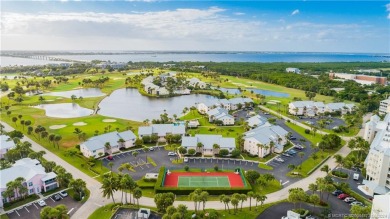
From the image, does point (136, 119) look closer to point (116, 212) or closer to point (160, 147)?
point (160, 147)

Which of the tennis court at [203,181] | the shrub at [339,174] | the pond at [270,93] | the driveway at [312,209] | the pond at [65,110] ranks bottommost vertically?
the driveway at [312,209]

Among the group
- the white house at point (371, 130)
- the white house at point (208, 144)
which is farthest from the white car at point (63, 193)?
the white house at point (371, 130)

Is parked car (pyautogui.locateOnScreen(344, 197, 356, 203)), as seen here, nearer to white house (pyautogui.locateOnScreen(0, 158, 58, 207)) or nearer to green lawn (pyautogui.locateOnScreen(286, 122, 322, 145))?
green lawn (pyautogui.locateOnScreen(286, 122, 322, 145))

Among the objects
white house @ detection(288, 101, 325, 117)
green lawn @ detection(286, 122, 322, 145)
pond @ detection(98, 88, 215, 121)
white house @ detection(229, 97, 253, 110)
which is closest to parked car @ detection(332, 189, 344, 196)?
green lawn @ detection(286, 122, 322, 145)

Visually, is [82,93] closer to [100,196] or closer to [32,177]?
[32,177]

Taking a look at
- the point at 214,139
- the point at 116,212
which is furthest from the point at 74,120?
the point at 116,212

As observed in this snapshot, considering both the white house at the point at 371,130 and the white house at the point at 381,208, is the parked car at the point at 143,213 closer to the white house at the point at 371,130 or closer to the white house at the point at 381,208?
the white house at the point at 381,208

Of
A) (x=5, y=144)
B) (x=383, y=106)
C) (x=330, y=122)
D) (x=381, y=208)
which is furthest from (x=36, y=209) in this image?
(x=383, y=106)
